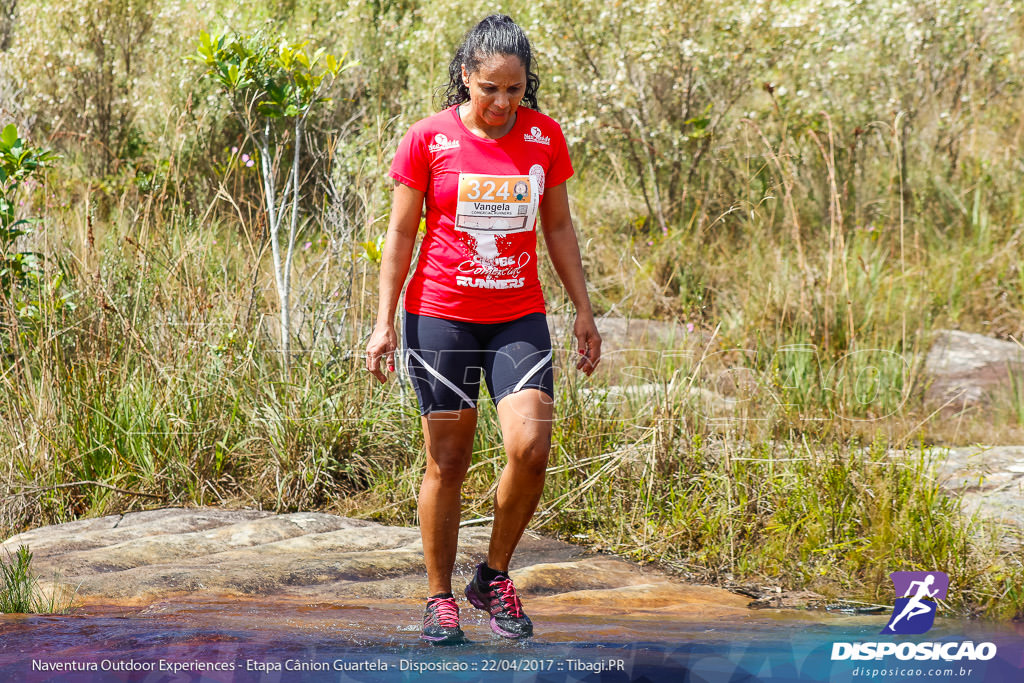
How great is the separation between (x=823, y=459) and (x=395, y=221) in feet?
7.66

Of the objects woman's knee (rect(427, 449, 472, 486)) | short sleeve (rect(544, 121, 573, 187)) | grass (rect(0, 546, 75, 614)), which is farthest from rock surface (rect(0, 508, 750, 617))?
short sleeve (rect(544, 121, 573, 187))

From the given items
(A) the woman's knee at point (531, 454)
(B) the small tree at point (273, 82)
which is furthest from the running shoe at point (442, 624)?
(B) the small tree at point (273, 82)

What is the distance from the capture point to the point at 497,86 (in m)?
3.15

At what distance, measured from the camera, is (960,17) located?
368 inches

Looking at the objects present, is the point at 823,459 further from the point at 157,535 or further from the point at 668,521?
the point at 157,535

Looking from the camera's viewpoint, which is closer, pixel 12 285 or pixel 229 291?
pixel 12 285

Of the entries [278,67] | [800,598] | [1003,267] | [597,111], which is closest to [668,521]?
[800,598]

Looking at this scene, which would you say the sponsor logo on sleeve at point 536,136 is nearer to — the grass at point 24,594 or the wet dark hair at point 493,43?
the wet dark hair at point 493,43

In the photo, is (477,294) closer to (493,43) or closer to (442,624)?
(493,43)

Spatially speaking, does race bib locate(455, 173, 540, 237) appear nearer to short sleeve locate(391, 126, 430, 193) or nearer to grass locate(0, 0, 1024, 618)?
short sleeve locate(391, 126, 430, 193)

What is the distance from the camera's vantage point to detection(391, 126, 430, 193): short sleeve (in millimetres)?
3215

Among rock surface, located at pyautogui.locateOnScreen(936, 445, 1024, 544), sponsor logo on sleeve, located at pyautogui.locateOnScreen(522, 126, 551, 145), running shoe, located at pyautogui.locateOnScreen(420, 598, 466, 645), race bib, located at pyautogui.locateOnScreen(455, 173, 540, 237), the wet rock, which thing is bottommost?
running shoe, located at pyautogui.locateOnScreen(420, 598, 466, 645)

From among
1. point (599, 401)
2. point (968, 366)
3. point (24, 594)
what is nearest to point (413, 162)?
point (24, 594)

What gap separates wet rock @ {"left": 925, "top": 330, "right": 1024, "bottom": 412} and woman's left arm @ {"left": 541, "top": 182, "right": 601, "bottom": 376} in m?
3.55
